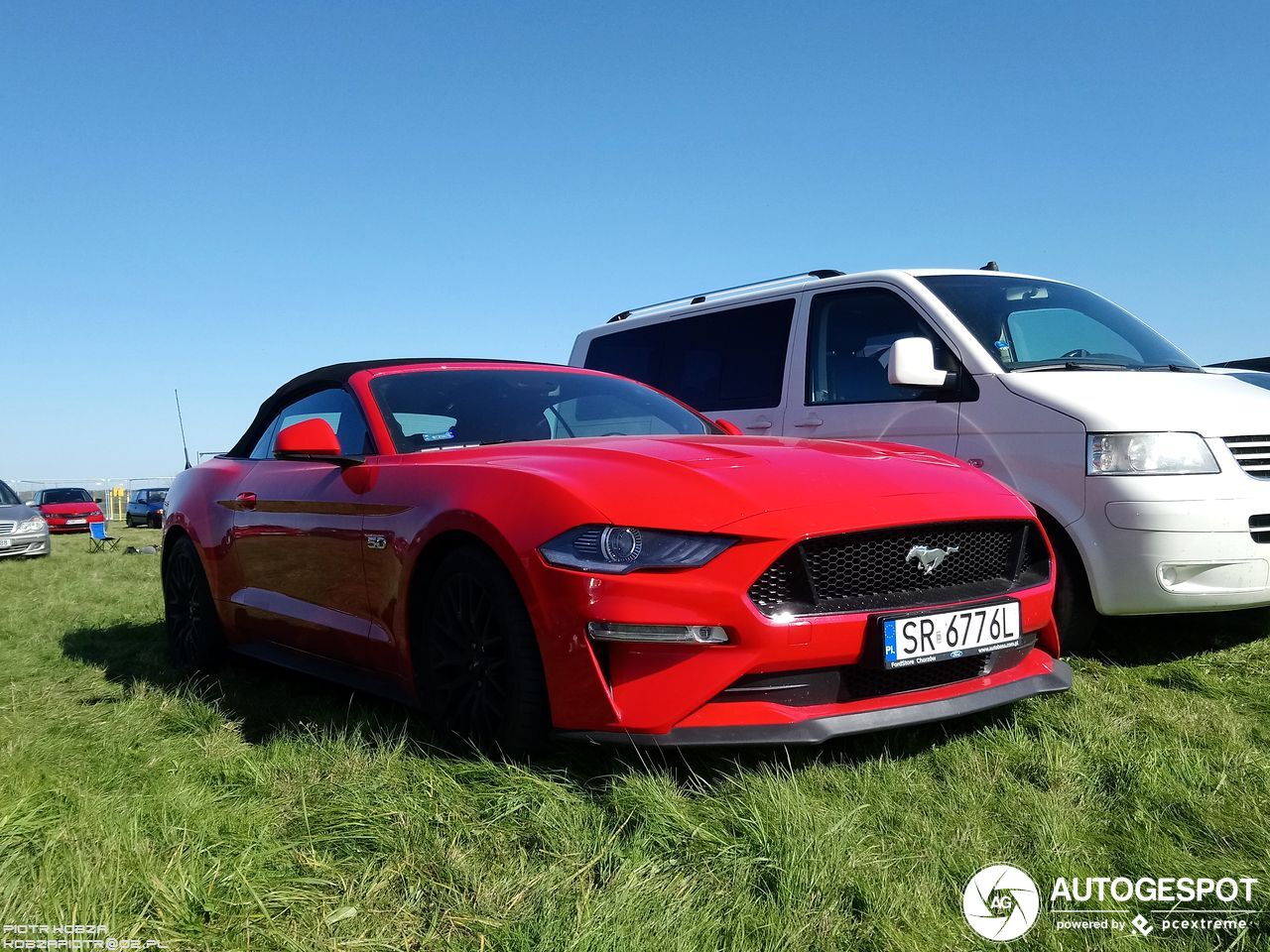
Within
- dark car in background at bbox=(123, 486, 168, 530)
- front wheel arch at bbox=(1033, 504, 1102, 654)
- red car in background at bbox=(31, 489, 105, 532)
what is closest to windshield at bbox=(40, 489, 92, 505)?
red car in background at bbox=(31, 489, 105, 532)

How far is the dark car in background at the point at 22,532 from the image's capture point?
1594 cm

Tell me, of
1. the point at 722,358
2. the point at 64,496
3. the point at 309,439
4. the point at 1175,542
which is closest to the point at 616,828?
the point at 309,439

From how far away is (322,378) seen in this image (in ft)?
15.8

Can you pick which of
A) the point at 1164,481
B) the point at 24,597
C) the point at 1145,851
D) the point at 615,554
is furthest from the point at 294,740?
the point at 24,597

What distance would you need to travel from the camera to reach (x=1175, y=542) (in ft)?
14.0

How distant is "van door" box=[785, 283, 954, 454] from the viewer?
203 inches

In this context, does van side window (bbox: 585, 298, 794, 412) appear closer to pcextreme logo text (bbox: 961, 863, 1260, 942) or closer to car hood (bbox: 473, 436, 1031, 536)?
car hood (bbox: 473, 436, 1031, 536)

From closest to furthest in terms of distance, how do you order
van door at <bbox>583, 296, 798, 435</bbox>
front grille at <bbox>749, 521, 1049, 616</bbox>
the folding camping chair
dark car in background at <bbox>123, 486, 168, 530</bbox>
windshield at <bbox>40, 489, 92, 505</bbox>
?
front grille at <bbox>749, 521, 1049, 616</bbox>
van door at <bbox>583, 296, 798, 435</bbox>
the folding camping chair
windshield at <bbox>40, 489, 92, 505</bbox>
dark car in background at <bbox>123, 486, 168, 530</bbox>

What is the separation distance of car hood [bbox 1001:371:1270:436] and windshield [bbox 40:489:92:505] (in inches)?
1265

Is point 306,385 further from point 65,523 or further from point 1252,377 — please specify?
point 65,523

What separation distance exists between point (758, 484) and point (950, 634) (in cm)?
68

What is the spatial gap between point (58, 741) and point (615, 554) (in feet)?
7.25

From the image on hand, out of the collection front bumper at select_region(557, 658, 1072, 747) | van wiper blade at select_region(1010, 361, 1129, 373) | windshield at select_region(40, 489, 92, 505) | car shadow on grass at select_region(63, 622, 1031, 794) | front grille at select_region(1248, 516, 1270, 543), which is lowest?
car shadow on grass at select_region(63, 622, 1031, 794)

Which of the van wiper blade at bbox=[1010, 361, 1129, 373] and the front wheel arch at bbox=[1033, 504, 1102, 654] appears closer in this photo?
the front wheel arch at bbox=[1033, 504, 1102, 654]
